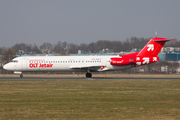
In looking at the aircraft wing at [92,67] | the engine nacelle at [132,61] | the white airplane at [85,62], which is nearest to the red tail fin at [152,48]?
the white airplane at [85,62]

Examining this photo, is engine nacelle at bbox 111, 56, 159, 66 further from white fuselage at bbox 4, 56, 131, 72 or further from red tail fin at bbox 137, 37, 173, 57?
white fuselage at bbox 4, 56, 131, 72

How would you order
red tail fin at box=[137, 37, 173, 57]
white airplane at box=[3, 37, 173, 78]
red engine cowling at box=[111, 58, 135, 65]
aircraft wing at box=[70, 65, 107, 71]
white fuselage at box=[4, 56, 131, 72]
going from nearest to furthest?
aircraft wing at box=[70, 65, 107, 71], red engine cowling at box=[111, 58, 135, 65], white airplane at box=[3, 37, 173, 78], white fuselage at box=[4, 56, 131, 72], red tail fin at box=[137, 37, 173, 57]

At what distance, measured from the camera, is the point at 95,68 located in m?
41.9

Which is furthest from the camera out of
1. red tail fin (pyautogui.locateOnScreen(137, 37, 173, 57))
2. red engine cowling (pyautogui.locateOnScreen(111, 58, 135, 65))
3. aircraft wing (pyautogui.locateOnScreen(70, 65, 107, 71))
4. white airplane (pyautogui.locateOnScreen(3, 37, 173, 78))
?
red tail fin (pyautogui.locateOnScreen(137, 37, 173, 57))

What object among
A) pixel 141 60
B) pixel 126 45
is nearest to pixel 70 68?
pixel 141 60

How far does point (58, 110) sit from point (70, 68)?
92.2 feet

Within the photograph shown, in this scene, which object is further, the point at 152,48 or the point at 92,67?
the point at 152,48

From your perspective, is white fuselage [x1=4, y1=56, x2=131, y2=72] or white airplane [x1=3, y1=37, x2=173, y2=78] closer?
white airplane [x1=3, y1=37, x2=173, y2=78]

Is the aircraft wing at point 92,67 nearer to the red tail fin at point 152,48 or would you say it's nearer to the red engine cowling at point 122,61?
the red engine cowling at point 122,61

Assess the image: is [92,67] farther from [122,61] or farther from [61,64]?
[61,64]

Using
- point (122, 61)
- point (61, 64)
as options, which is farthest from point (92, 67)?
point (61, 64)

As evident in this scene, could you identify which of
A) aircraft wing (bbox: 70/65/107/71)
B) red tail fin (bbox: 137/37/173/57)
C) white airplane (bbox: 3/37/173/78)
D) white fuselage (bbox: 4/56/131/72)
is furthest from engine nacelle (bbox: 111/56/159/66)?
aircraft wing (bbox: 70/65/107/71)

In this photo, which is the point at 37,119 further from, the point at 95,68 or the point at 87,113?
the point at 95,68

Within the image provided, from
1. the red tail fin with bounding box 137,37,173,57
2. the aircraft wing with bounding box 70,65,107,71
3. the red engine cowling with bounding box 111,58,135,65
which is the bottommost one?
the aircraft wing with bounding box 70,65,107,71
